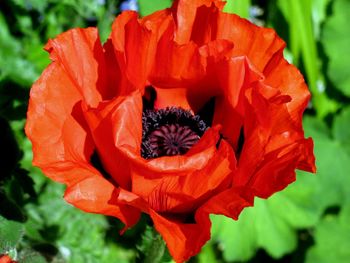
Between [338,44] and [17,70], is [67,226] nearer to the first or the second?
[17,70]

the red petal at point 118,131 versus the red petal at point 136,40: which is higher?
the red petal at point 136,40

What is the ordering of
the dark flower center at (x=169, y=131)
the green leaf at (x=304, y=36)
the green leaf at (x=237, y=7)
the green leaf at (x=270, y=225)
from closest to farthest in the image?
the dark flower center at (x=169, y=131)
the green leaf at (x=237, y=7)
the green leaf at (x=270, y=225)
the green leaf at (x=304, y=36)

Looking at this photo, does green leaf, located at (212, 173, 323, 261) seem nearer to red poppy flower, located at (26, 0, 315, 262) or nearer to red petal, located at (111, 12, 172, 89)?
red poppy flower, located at (26, 0, 315, 262)

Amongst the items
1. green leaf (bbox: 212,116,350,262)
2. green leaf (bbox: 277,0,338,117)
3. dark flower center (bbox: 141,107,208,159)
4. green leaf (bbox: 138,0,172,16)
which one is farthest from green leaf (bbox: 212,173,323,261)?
dark flower center (bbox: 141,107,208,159)

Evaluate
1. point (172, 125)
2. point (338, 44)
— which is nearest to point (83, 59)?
point (172, 125)

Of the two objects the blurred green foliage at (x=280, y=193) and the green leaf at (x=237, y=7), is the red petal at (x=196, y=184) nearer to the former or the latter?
the blurred green foliage at (x=280, y=193)

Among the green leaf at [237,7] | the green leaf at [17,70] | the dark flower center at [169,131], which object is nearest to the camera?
the dark flower center at [169,131]

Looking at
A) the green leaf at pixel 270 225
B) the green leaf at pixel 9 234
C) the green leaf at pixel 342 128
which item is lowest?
the green leaf at pixel 270 225

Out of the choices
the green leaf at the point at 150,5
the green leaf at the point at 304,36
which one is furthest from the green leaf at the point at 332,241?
the green leaf at the point at 150,5

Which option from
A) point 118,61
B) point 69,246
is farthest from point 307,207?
point 118,61
